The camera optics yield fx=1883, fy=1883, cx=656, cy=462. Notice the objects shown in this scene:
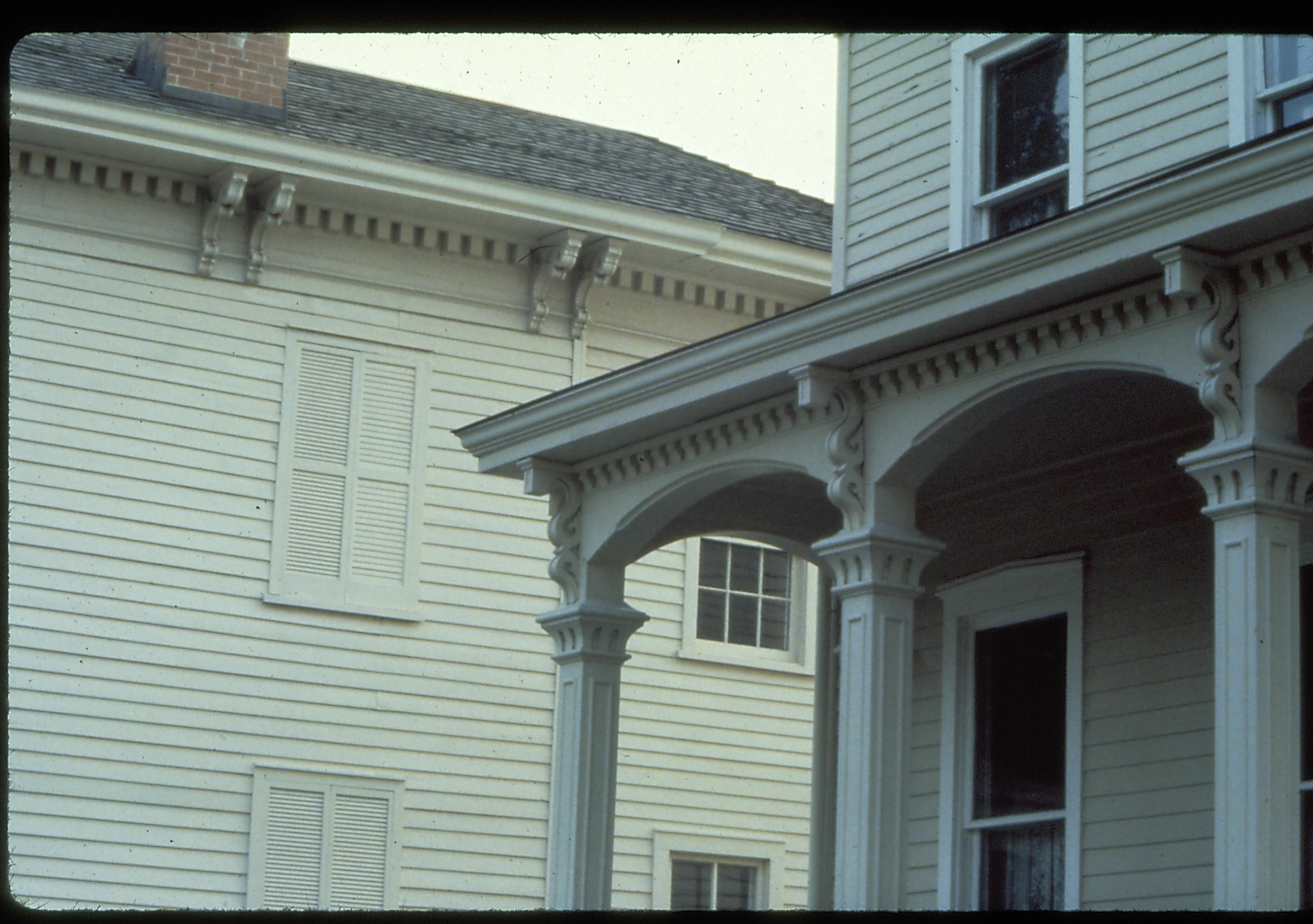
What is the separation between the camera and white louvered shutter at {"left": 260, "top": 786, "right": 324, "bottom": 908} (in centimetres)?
1526

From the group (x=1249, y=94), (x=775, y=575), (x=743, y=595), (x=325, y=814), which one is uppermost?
(x=1249, y=94)

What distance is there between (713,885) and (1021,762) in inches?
245

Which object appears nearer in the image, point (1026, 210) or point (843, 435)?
point (843, 435)

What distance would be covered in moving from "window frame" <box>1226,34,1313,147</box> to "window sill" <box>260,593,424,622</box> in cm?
827

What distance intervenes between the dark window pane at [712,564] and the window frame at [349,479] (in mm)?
2894

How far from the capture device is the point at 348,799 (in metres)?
15.6

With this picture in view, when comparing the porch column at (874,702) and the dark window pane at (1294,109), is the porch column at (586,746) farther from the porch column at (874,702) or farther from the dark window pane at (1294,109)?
the dark window pane at (1294,109)

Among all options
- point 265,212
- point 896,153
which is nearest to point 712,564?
point 265,212

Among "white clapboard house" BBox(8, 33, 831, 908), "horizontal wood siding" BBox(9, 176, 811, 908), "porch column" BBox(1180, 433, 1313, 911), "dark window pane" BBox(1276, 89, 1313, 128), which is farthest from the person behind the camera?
"white clapboard house" BBox(8, 33, 831, 908)

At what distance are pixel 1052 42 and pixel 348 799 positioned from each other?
833cm

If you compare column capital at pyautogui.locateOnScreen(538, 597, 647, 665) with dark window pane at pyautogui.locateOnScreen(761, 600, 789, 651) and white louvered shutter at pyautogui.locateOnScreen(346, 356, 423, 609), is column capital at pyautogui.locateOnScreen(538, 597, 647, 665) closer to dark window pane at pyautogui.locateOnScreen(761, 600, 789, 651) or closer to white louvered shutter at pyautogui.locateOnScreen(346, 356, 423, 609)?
white louvered shutter at pyautogui.locateOnScreen(346, 356, 423, 609)

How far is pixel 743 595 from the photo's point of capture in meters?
17.8

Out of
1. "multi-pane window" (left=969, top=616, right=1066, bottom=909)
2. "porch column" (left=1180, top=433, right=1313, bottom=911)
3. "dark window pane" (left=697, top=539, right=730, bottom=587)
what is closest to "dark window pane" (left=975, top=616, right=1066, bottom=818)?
"multi-pane window" (left=969, top=616, right=1066, bottom=909)

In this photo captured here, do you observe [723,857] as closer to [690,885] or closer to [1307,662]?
[690,885]
